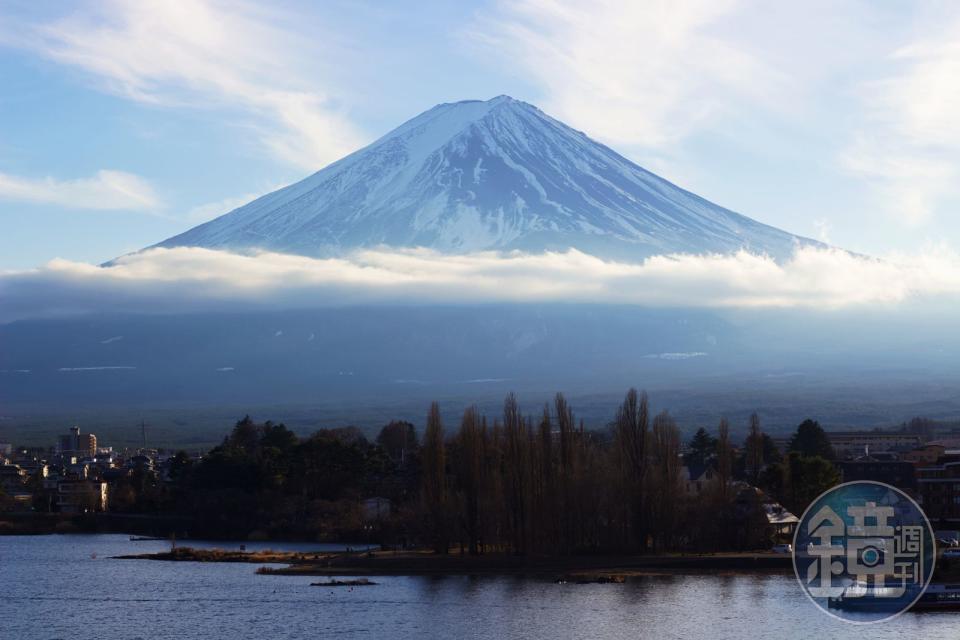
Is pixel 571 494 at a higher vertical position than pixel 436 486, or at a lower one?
lower

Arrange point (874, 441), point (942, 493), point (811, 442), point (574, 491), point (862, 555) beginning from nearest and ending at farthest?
point (862, 555) < point (574, 491) < point (942, 493) < point (811, 442) < point (874, 441)

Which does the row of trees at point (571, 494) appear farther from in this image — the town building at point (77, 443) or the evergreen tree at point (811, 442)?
the town building at point (77, 443)

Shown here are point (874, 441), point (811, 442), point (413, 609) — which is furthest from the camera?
point (874, 441)

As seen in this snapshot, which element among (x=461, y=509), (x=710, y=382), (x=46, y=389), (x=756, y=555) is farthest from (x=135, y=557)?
(x=46, y=389)

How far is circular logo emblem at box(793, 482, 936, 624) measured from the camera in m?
38.4

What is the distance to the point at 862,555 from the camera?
4456 cm

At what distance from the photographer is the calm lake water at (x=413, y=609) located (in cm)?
3603

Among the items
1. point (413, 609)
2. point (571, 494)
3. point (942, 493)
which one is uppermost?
point (571, 494)

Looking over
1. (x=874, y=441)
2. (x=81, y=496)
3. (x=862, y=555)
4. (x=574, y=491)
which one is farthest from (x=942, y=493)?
(x=874, y=441)

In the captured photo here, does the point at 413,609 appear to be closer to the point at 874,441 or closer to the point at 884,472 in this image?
the point at 884,472

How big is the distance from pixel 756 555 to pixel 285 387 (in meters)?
104

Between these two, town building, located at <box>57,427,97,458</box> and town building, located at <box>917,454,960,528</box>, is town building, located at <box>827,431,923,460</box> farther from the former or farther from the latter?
town building, located at <box>57,427,97,458</box>

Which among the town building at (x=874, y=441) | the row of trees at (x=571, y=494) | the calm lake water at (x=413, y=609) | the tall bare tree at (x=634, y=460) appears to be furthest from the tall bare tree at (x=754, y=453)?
the town building at (x=874, y=441)

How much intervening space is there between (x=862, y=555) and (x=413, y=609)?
1304 centimetres
